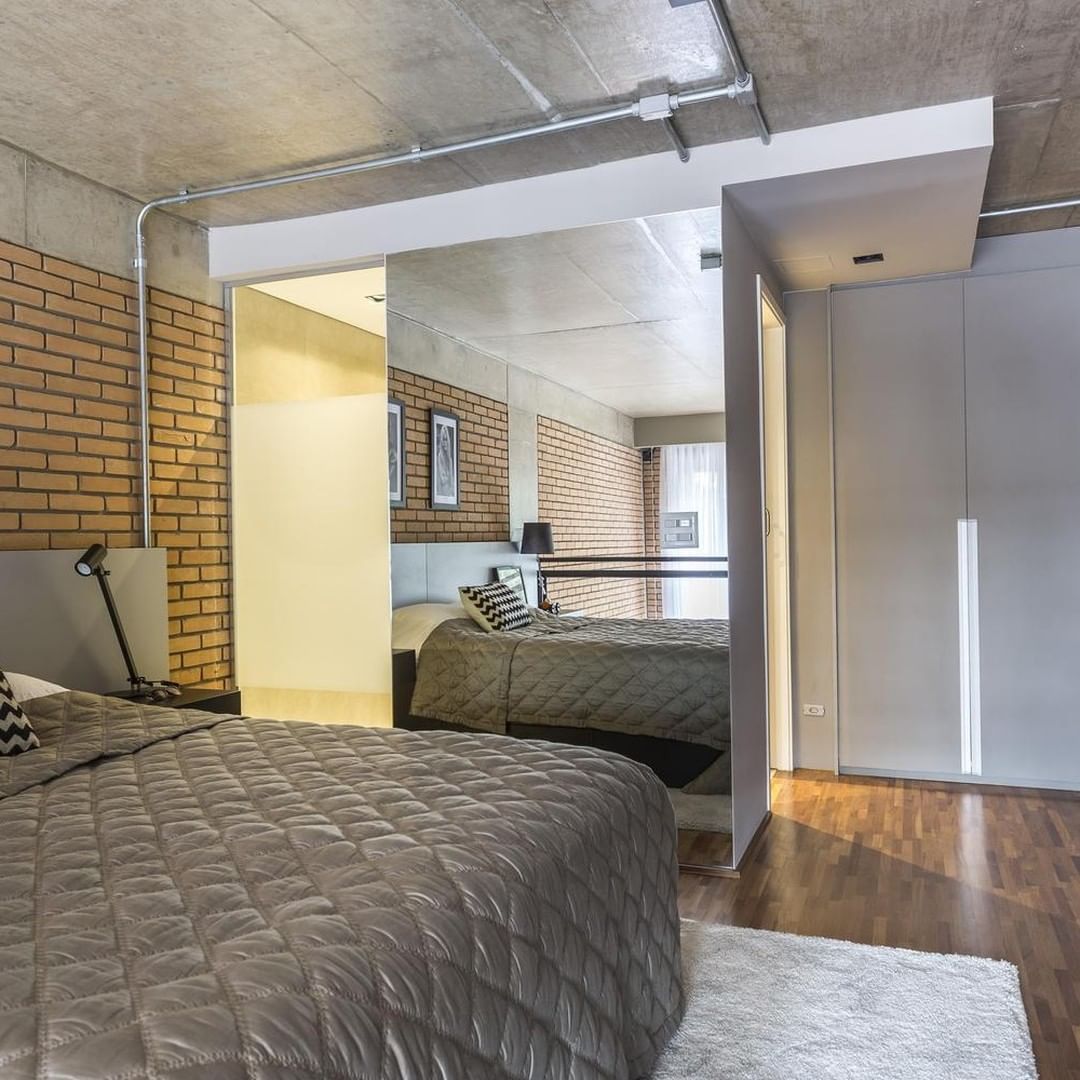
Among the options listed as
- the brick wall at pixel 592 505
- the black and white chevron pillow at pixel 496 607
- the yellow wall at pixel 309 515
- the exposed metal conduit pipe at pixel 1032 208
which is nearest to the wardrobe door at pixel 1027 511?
the exposed metal conduit pipe at pixel 1032 208

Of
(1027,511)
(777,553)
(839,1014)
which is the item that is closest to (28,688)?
(839,1014)

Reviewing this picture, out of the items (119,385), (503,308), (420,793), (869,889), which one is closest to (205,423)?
(119,385)

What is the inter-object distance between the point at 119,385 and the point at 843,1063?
341 cm

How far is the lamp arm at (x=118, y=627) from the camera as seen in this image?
3373 millimetres

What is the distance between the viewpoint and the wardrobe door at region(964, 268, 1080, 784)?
4305mm

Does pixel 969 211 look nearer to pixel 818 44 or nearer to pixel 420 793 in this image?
pixel 818 44

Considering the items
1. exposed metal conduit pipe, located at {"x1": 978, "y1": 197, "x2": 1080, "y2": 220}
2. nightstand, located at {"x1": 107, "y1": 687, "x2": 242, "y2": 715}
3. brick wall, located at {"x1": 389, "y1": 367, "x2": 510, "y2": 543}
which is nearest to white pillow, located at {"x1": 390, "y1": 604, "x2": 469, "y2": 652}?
brick wall, located at {"x1": 389, "y1": 367, "x2": 510, "y2": 543}

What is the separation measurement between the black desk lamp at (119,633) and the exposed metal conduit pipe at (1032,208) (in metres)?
3.78

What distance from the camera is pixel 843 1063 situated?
207 cm

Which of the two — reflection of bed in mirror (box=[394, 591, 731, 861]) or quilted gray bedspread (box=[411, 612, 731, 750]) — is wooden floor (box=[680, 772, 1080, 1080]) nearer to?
reflection of bed in mirror (box=[394, 591, 731, 861])

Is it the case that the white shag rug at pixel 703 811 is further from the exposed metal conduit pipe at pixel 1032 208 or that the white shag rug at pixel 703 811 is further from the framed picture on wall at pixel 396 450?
the exposed metal conduit pipe at pixel 1032 208

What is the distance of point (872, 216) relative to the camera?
11.9 ft

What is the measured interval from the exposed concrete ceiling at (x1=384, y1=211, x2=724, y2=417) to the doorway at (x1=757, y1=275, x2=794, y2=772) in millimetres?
1201

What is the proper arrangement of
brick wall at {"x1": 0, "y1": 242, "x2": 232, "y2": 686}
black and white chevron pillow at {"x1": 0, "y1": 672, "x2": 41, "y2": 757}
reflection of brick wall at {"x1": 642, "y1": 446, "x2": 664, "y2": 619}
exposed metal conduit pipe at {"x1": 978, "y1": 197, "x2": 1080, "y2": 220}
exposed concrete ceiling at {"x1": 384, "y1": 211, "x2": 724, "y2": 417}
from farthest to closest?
exposed metal conduit pipe at {"x1": 978, "y1": 197, "x2": 1080, "y2": 220}, reflection of brick wall at {"x1": 642, "y1": 446, "x2": 664, "y2": 619}, exposed concrete ceiling at {"x1": 384, "y1": 211, "x2": 724, "y2": 417}, brick wall at {"x1": 0, "y1": 242, "x2": 232, "y2": 686}, black and white chevron pillow at {"x1": 0, "y1": 672, "x2": 41, "y2": 757}
